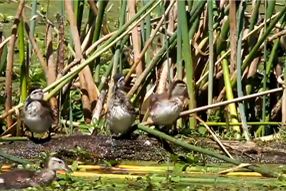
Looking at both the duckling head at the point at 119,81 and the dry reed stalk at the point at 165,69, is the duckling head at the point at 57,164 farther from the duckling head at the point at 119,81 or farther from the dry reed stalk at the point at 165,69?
the dry reed stalk at the point at 165,69

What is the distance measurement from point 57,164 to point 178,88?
181 cm

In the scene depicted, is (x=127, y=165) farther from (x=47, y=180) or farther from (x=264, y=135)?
(x=264, y=135)

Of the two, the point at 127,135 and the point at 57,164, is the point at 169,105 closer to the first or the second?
the point at 127,135

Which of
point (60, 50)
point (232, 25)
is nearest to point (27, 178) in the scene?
point (60, 50)

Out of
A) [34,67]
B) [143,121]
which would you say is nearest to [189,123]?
[143,121]

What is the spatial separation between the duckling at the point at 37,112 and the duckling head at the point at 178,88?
4.08 ft

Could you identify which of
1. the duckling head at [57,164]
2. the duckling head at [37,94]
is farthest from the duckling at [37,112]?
the duckling head at [57,164]

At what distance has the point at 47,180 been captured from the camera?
7.29 m

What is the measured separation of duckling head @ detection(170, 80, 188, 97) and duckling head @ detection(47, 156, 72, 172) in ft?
4.95

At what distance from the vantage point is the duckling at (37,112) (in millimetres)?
8445

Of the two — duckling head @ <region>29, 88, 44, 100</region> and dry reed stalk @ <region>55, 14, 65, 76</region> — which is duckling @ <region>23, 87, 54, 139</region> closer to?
duckling head @ <region>29, 88, 44, 100</region>

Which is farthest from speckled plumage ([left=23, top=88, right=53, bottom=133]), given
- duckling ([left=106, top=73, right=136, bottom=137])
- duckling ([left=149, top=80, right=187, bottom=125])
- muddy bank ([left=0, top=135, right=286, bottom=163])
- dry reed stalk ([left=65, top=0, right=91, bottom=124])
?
duckling ([left=149, top=80, right=187, bottom=125])

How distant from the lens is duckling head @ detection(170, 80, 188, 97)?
8.72 meters

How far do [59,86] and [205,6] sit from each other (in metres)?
2.20
